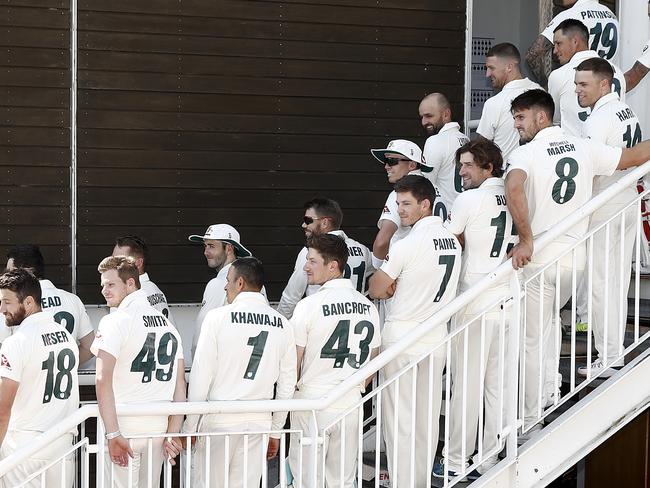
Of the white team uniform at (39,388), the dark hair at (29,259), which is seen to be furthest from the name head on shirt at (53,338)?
the dark hair at (29,259)

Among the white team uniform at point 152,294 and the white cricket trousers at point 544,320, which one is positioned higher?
the white team uniform at point 152,294

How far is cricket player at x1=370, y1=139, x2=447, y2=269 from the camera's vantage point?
714 cm

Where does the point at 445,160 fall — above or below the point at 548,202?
above

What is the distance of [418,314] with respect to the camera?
20.6 ft

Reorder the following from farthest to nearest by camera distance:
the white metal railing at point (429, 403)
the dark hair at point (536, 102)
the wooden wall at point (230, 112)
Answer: the wooden wall at point (230, 112), the dark hair at point (536, 102), the white metal railing at point (429, 403)

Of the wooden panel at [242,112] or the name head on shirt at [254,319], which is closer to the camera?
the name head on shirt at [254,319]

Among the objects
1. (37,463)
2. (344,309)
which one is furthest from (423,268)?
(37,463)

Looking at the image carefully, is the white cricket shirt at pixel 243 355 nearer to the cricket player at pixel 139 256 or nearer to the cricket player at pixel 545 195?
the cricket player at pixel 545 195

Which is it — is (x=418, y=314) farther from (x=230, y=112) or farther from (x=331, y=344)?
(x=230, y=112)

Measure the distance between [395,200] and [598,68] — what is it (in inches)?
57.8

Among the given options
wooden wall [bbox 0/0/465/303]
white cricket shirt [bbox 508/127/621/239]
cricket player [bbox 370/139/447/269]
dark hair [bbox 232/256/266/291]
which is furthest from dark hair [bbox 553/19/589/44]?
dark hair [bbox 232/256/266/291]

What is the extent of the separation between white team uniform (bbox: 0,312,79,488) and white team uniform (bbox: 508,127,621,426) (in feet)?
8.15

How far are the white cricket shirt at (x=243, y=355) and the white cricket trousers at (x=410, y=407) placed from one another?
60cm

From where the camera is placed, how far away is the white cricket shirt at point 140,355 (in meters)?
5.72
